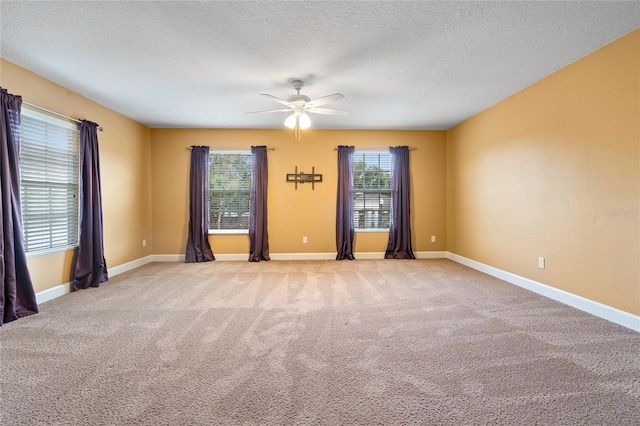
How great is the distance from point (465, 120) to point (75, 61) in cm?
575

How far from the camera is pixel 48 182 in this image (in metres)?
3.46

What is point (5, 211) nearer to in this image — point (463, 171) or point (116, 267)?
point (116, 267)

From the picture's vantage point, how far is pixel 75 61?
2947 mm

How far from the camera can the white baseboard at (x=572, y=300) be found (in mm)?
2559

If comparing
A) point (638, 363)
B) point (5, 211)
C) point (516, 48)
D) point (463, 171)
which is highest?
point (516, 48)

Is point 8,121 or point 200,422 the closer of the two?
point 200,422

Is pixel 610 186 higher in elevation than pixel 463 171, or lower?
lower

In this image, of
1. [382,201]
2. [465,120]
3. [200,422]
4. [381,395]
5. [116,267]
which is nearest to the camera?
[200,422]

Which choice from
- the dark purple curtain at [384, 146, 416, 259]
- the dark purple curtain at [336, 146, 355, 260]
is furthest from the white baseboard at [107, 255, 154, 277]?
the dark purple curtain at [384, 146, 416, 259]

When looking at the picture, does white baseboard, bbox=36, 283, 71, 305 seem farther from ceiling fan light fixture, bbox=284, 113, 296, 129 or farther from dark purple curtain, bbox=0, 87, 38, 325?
ceiling fan light fixture, bbox=284, 113, 296, 129

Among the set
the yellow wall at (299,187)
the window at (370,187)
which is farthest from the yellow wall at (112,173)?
the window at (370,187)

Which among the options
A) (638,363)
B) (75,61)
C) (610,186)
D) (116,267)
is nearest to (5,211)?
(75,61)

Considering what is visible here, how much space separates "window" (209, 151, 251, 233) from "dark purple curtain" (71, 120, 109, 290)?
1.97 m

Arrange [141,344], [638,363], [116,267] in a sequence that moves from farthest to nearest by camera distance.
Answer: [116,267], [141,344], [638,363]
